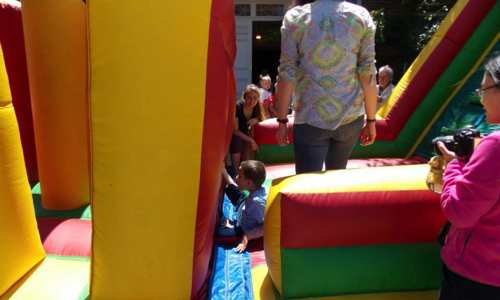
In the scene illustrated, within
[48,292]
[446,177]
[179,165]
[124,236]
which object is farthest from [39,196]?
[446,177]

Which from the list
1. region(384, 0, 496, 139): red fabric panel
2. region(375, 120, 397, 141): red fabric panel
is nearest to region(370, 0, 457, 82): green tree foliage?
region(384, 0, 496, 139): red fabric panel

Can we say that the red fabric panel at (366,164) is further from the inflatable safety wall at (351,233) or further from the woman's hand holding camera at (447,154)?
the woman's hand holding camera at (447,154)

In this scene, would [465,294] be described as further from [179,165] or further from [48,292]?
[48,292]

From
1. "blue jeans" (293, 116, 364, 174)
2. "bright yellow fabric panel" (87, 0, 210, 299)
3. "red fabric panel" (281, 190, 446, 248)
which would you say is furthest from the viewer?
"blue jeans" (293, 116, 364, 174)

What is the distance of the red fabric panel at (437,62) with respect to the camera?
3.46 m

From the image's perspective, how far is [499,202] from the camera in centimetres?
114

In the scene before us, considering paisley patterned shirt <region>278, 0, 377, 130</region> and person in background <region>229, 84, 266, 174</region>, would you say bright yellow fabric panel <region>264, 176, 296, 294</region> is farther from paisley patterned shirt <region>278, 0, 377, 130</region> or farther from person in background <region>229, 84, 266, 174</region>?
person in background <region>229, 84, 266, 174</region>

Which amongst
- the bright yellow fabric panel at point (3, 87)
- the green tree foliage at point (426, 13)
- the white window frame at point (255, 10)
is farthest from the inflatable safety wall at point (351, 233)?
the white window frame at point (255, 10)

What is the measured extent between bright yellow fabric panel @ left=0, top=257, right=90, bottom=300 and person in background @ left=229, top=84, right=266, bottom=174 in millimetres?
2128

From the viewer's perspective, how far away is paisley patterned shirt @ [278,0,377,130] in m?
1.79

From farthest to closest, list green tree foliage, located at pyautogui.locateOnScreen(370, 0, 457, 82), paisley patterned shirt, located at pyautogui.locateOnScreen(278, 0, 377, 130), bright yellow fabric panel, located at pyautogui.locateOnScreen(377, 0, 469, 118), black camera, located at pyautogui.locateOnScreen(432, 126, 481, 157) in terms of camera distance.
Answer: green tree foliage, located at pyautogui.locateOnScreen(370, 0, 457, 82) < bright yellow fabric panel, located at pyautogui.locateOnScreen(377, 0, 469, 118) < paisley patterned shirt, located at pyautogui.locateOnScreen(278, 0, 377, 130) < black camera, located at pyautogui.locateOnScreen(432, 126, 481, 157)

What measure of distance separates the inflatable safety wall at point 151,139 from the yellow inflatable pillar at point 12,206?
0.42 metres

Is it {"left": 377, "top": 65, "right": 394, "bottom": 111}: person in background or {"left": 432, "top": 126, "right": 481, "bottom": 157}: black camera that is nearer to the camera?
{"left": 432, "top": 126, "right": 481, "bottom": 157}: black camera

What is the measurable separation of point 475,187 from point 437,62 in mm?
2925
